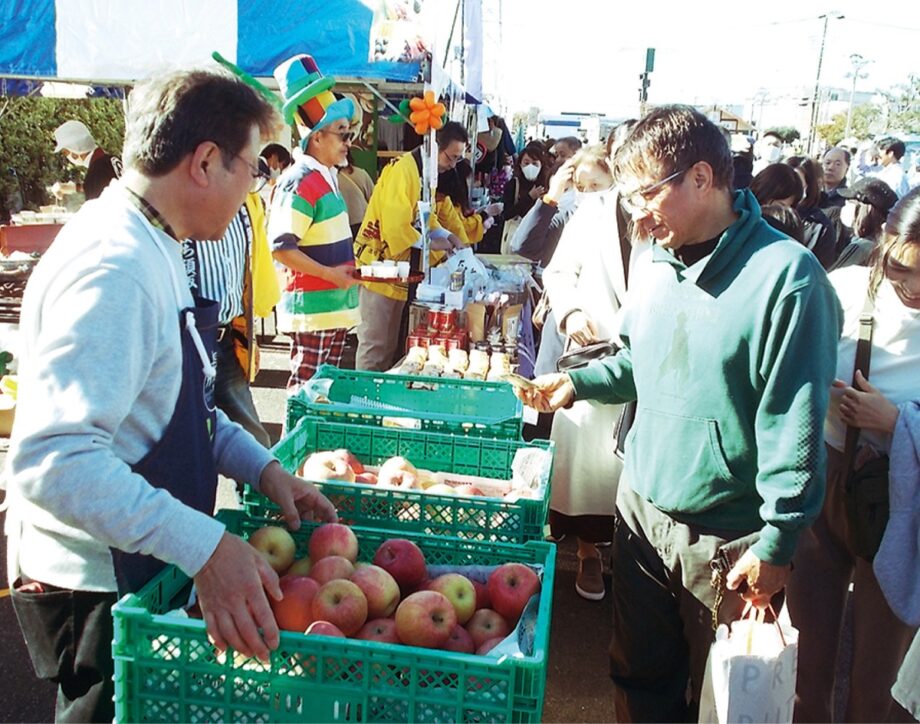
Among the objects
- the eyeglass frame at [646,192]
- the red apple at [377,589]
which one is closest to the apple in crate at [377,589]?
the red apple at [377,589]

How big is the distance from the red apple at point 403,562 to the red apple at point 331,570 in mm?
104

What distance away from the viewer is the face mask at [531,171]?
10499mm

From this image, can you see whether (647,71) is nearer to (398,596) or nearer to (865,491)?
(865,491)

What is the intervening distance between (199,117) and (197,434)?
0.62 m

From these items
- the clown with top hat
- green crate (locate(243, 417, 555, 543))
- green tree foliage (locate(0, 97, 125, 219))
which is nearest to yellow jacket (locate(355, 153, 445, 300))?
the clown with top hat

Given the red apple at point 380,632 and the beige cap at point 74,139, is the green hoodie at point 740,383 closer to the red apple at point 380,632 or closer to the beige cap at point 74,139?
the red apple at point 380,632

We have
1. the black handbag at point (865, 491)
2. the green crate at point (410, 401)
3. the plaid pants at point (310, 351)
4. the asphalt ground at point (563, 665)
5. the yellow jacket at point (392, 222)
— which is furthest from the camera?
the yellow jacket at point (392, 222)

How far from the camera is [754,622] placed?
196 centimetres

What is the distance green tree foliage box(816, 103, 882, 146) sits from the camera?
47.2m

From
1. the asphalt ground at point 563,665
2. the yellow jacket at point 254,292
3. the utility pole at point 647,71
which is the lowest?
the asphalt ground at point 563,665

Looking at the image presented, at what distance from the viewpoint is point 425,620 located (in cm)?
166

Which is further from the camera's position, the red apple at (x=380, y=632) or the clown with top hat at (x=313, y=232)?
the clown with top hat at (x=313, y=232)

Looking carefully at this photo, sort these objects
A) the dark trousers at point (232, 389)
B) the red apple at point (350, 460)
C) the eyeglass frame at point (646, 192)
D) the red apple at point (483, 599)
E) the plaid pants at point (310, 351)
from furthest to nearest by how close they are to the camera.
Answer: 1. the plaid pants at point (310, 351)
2. the dark trousers at point (232, 389)
3. the red apple at point (350, 460)
4. the eyeglass frame at point (646, 192)
5. the red apple at point (483, 599)

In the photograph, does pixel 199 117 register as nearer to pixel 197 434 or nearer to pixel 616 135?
pixel 197 434
